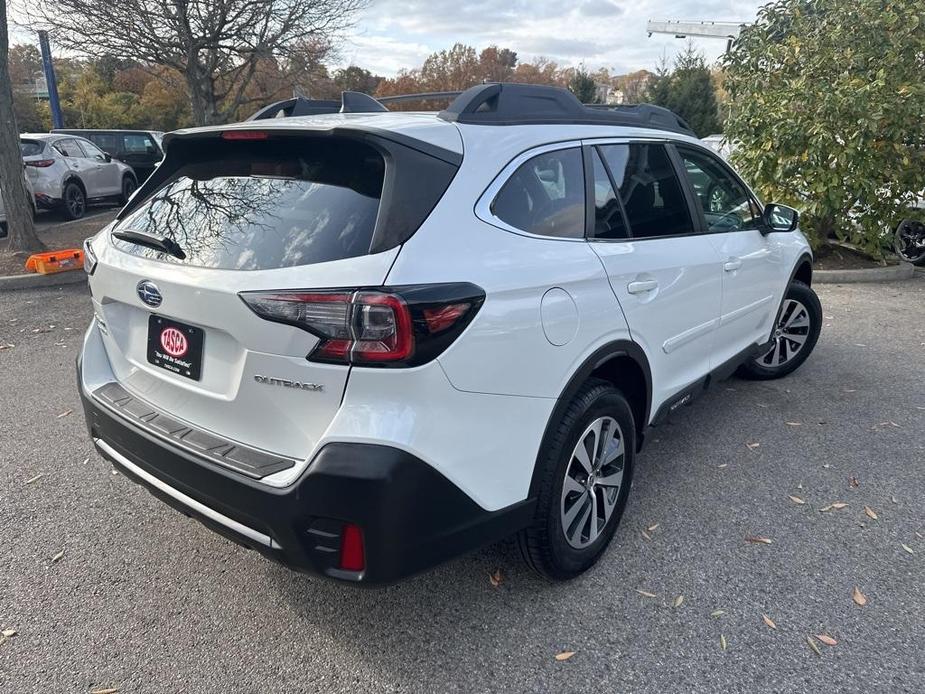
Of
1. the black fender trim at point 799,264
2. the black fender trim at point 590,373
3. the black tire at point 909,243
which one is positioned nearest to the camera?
the black fender trim at point 590,373

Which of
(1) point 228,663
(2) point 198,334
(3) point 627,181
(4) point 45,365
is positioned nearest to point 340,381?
(2) point 198,334

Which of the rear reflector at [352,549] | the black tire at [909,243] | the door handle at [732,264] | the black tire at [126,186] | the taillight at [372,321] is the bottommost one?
the black tire at [126,186]

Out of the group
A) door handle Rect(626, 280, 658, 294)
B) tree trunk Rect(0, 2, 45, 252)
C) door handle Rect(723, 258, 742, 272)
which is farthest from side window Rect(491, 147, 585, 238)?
tree trunk Rect(0, 2, 45, 252)

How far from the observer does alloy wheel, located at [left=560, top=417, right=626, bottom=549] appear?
2.64 meters

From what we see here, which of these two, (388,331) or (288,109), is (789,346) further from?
(388,331)

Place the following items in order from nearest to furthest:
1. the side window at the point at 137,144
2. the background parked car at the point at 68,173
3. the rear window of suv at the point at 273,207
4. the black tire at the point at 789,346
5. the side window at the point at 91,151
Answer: the rear window of suv at the point at 273,207
the black tire at the point at 789,346
the background parked car at the point at 68,173
the side window at the point at 91,151
the side window at the point at 137,144

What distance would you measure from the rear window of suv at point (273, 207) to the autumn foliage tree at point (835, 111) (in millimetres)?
7524

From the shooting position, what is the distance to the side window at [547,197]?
2391 mm

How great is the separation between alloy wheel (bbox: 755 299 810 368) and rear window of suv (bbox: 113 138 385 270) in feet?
12.7

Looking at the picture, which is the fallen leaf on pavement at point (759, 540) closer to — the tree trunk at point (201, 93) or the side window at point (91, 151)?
the tree trunk at point (201, 93)

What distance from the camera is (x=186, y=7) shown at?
13656 millimetres

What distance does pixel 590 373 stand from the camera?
258cm

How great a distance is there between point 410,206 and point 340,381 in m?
0.56

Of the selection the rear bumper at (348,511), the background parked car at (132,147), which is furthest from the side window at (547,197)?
the background parked car at (132,147)
